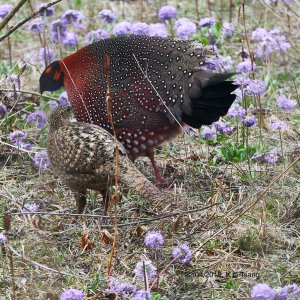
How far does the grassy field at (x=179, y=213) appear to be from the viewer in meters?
4.27

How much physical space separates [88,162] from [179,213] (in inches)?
28.3

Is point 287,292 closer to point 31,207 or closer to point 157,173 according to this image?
point 31,207

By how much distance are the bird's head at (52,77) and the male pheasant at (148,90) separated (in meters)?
0.45

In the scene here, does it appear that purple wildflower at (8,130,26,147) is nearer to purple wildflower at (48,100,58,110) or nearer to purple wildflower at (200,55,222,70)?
purple wildflower at (48,100,58,110)

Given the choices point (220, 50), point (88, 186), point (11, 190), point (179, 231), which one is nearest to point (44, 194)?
point (11, 190)

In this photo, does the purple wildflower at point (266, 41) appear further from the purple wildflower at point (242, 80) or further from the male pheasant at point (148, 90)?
the purple wildflower at point (242, 80)

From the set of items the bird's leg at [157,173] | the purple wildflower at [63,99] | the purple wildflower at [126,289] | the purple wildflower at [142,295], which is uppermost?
the purple wildflower at [142,295]

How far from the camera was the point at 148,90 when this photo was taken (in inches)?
226

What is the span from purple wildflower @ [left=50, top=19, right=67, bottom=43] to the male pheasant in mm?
1114

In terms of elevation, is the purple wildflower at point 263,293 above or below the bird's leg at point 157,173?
above

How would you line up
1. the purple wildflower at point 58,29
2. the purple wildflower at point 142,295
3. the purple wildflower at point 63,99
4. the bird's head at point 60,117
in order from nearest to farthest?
1. the purple wildflower at point 142,295
2. the bird's head at point 60,117
3. the purple wildflower at point 63,99
4. the purple wildflower at point 58,29

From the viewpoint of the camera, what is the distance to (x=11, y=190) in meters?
5.54

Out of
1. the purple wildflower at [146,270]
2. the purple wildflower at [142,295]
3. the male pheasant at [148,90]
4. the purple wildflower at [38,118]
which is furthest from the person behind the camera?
the purple wildflower at [38,118]

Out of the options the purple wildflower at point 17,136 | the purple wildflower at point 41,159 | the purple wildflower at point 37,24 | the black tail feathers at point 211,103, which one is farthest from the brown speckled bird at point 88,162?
the purple wildflower at point 37,24
